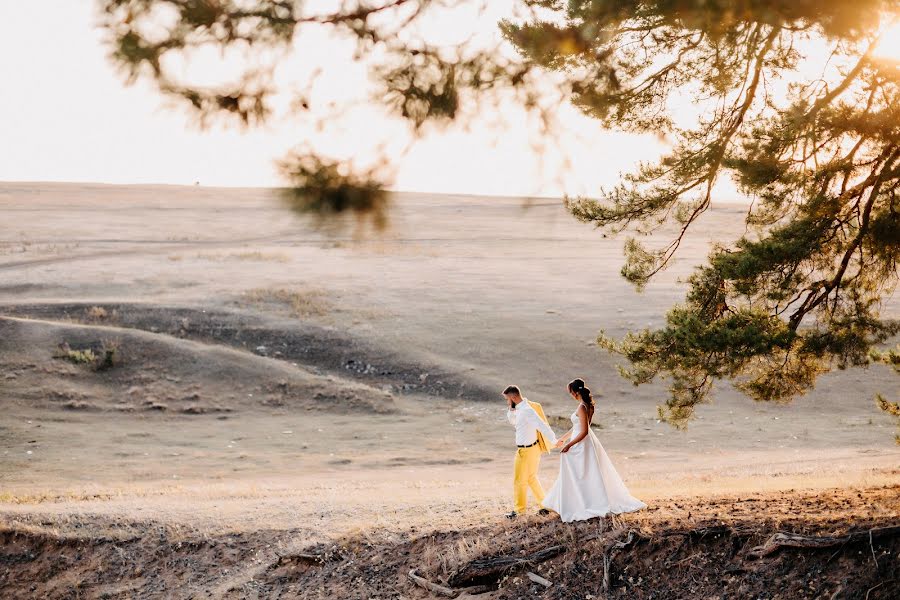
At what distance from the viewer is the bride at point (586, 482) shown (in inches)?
475

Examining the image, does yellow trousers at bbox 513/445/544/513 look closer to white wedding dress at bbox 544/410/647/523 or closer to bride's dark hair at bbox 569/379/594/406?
white wedding dress at bbox 544/410/647/523

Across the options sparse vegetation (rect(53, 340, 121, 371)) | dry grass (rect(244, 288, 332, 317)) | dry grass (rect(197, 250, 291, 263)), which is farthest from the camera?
dry grass (rect(197, 250, 291, 263))

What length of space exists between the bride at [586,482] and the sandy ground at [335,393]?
1816mm

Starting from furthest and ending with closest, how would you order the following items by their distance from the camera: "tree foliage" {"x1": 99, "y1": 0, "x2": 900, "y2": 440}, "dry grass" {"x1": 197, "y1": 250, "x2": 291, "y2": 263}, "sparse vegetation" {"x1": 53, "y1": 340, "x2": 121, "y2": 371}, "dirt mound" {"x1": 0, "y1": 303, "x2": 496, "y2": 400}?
1. "dry grass" {"x1": 197, "y1": 250, "x2": 291, "y2": 263}
2. "dirt mound" {"x1": 0, "y1": 303, "x2": 496, "y2": 400}
3. "sparse vegetation" {"x1": 53, "y1": 340, "x2": 121, "y2": 371}
4. "tree foliage" {"x1": 99, "y1": 0, "x2": 900, "y2": 440}

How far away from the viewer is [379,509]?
15812 mm

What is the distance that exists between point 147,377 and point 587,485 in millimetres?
27123

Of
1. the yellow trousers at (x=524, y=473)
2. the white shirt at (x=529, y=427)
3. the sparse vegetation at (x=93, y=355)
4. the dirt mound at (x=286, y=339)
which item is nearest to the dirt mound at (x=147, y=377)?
the sparse vegetation at (x=93, y=355)

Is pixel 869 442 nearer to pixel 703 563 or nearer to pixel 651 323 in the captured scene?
pixel 651 323

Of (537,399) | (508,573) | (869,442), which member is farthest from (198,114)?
(537,399)

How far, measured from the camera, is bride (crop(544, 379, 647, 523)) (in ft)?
39.6

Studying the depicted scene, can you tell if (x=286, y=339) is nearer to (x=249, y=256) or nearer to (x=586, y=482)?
(x=249, y=256)

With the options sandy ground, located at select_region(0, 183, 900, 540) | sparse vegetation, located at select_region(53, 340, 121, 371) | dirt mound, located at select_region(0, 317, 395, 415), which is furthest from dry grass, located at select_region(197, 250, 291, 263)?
sparse vegetation, located at select_region(53, 340, 121, 371)

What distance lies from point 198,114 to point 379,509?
9028 millimetres

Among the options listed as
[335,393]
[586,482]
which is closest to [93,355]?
[335,393]
